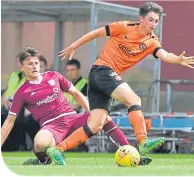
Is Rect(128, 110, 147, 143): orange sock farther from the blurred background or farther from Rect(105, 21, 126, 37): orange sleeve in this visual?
the blurred background

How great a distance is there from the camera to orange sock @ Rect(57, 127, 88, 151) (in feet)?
32.2

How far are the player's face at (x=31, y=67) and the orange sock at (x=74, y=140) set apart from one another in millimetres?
947

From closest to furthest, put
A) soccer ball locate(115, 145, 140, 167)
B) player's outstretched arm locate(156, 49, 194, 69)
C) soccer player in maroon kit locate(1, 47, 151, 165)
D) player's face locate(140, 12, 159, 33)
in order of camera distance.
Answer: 1. soccer ball locate(115, 145, 140, 167)
2. player's outstretched arm locate(156, 49, 194, 69)
3. player's face locate(140, 12, 159, 33)
4. soccer player in maroon kit locate(1, 47, 151, 165)

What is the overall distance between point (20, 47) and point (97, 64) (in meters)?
6.95

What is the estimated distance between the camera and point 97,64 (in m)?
10.1

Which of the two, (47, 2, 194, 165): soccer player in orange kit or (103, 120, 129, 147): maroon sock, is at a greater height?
(47, 2, 194, 165): soccer player in orange kit

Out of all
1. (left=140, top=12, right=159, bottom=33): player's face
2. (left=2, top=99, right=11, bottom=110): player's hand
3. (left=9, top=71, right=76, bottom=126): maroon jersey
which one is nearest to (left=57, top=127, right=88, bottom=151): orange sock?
(left=9, top=71, right=76, bottom=126): maroon jersey

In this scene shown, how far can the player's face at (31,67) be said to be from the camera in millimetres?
10380

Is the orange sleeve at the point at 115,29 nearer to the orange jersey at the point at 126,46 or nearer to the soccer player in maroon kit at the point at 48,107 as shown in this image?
the orange jersey at the point at 126,46

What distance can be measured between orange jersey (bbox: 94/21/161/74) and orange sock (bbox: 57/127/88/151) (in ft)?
2.72

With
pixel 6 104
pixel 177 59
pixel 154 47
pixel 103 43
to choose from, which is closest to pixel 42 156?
pixel 154 47

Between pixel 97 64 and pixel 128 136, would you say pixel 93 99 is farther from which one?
pixel 128 136

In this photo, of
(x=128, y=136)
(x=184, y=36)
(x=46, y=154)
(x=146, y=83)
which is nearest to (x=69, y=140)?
(x=46, y=154)

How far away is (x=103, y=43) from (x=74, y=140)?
A: 220 inches
